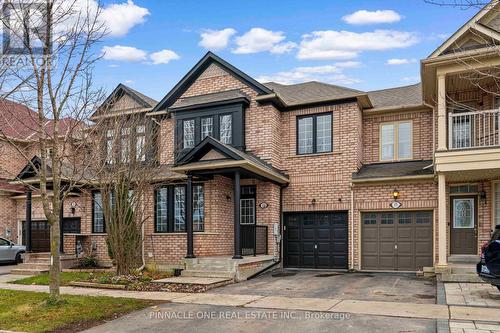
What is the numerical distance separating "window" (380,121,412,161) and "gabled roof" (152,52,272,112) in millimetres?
4804

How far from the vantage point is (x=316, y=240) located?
645 inches

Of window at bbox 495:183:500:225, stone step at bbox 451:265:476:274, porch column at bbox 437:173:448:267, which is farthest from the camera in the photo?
window at bbox 495:183:500:225

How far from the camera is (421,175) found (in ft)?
48.0

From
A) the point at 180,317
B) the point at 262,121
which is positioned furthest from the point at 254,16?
the point at 180,317

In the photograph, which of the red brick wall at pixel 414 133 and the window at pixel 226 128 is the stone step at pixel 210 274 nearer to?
the window at pixel 226 128

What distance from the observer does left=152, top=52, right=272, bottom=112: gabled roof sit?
1680cm

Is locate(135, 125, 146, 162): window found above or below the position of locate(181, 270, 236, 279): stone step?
above

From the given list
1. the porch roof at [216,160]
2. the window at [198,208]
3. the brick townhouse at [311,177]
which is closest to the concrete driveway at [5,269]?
the brick townhouse at [311,177]

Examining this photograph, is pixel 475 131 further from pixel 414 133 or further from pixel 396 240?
pixel 396 240

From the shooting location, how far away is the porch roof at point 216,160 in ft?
45.0

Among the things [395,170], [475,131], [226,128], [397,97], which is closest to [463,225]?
[395,170]

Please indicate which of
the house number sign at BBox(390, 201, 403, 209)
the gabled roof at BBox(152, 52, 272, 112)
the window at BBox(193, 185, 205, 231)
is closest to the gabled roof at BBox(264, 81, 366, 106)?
the gabled roof at BBox(152, 52, 272, 112)

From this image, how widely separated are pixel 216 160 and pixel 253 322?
7060 mm

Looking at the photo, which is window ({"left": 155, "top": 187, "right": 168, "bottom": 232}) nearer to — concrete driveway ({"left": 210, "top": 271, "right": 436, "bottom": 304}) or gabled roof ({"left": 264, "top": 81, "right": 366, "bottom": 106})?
concrete driveway ({"left": 210, "top": 271, "right": 436, "bottom": 304})
